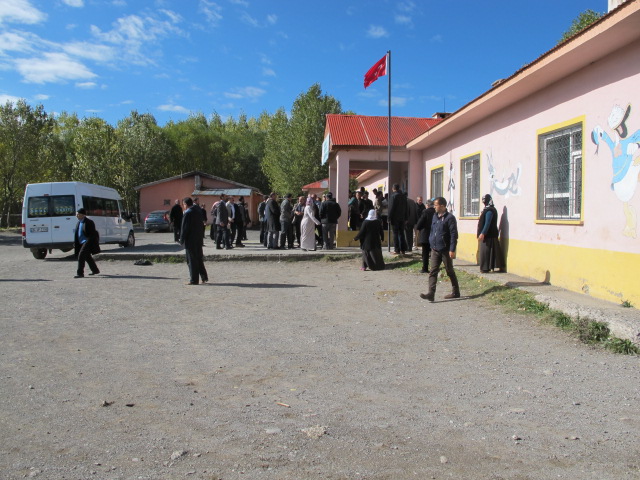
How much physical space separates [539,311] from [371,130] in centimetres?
1265

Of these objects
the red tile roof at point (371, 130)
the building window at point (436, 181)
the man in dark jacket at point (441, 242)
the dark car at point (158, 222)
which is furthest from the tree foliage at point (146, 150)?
the man in dark jacket at point (441, 242)

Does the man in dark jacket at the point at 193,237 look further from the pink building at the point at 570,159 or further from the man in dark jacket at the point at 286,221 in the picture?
the pink building at the point at 570,159

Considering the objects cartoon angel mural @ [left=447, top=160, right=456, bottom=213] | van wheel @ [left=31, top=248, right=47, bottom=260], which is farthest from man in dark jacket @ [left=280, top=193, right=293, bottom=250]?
van wheel @ [left=31, top=248, right=47, bottom=260]

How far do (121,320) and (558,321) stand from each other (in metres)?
5.85

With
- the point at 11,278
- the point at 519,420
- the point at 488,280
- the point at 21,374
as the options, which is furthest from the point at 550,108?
the point at 11,278

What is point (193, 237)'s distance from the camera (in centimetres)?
1023

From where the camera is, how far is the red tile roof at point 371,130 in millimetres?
17141

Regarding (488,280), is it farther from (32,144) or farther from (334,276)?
(32,144)

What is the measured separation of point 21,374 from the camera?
4.86 m

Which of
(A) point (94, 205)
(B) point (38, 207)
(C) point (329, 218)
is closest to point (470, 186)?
(C) point (329, 218)

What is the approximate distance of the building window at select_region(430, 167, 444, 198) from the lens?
15703 millimetres

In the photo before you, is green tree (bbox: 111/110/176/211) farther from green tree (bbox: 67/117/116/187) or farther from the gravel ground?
the gravel ground

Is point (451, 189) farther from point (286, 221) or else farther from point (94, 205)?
point (94, 205)

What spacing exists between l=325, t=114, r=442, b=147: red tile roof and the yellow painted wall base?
716 centimetres
